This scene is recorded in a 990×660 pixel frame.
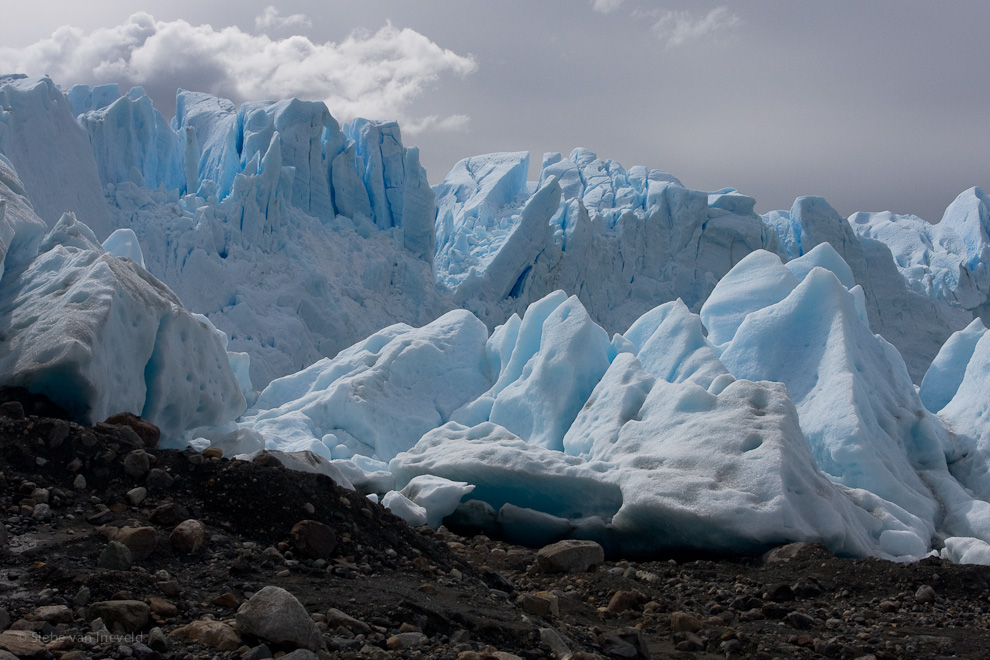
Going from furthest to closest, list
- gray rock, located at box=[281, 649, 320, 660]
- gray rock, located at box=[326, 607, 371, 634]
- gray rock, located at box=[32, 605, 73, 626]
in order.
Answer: gray rock, located at box=[326, 607, 371, 634], gray rock, located at box=[32, 605, 73, 626], gray rock, located at box=[281, 649, 320, 660]

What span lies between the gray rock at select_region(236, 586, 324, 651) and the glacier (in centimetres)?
270

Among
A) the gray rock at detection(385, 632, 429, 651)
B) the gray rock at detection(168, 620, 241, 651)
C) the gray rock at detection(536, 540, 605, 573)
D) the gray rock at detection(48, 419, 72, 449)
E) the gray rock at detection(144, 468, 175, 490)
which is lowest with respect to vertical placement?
the gray rock at detection(536, 540, 605, 573)

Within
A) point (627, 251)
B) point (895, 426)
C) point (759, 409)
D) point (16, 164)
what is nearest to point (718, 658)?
point (759, 409)

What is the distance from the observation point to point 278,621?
2.33m

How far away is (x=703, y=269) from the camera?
947 inches

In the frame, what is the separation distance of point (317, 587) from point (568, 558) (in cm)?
243

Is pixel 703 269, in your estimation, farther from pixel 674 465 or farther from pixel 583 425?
pixel 674 465

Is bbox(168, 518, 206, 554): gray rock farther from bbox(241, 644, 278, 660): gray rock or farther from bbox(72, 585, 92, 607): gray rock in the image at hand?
bbox(241, 644, 278, 660): gray rock

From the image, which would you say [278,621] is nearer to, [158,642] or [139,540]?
[158,642]

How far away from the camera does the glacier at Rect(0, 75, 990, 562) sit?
5.85 m

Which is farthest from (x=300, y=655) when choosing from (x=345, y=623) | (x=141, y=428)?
(x=141, y=428)

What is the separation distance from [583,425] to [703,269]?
1711 centimetres

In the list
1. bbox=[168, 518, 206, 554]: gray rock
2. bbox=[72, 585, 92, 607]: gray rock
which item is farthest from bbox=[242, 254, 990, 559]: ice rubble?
bbox=[72, 585, 92, 607]: gray rock

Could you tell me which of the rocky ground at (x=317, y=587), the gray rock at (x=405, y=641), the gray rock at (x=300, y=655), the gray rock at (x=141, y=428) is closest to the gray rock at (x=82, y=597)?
the rocky ground at (x=317, y=587)
